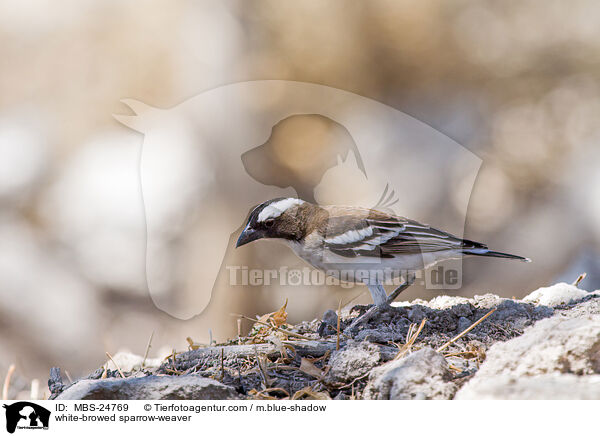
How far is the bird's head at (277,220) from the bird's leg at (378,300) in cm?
54

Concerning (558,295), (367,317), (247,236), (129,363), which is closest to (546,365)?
(367,317)

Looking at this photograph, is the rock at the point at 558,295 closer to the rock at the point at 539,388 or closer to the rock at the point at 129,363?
the rock at the point at 539,388

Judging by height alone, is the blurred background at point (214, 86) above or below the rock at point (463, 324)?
above

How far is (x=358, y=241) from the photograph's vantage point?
9.77ft

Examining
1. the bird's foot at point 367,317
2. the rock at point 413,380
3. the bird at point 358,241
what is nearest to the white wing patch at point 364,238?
the bird at point 358,241

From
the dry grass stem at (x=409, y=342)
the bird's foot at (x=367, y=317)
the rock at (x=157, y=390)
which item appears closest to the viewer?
the rock at (x=157, y=390)

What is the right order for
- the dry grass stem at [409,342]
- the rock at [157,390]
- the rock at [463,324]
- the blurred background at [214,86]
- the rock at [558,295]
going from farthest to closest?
the blurred background at [214,86] < the rock at [558,295] < the rock at [463,324] < the dry grass stem at [409,342] < the rock at [157,390]

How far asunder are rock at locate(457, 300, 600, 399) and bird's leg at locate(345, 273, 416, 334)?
879 millimetres

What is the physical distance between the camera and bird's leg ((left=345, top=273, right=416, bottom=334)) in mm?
2475

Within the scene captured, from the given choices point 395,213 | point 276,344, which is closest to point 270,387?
point 276,344

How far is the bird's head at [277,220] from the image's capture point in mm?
2947

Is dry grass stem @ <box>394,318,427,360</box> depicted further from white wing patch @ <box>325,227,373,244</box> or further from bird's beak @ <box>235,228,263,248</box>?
bird's beak @ <box>235,228,263,248</box>
